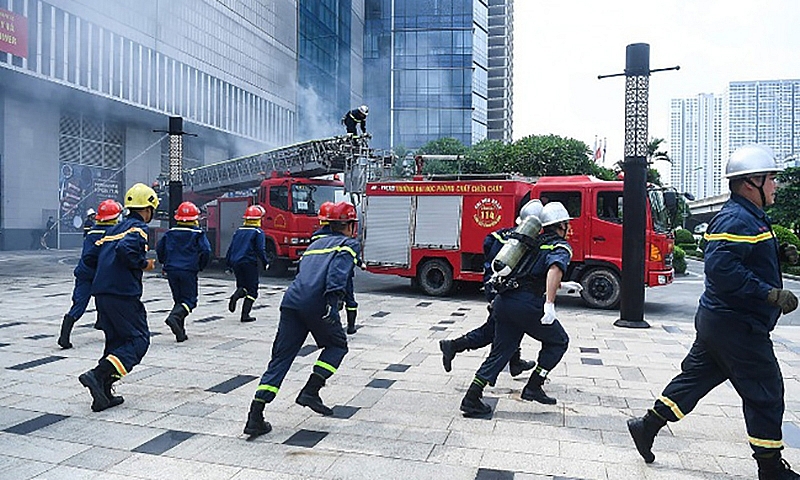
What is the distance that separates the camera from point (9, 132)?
2541 cm

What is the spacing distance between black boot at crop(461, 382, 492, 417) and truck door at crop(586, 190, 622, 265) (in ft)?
23.6

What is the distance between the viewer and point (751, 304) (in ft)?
11.3

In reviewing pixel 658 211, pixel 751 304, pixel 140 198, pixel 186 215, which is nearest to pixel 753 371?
pixel 751 304

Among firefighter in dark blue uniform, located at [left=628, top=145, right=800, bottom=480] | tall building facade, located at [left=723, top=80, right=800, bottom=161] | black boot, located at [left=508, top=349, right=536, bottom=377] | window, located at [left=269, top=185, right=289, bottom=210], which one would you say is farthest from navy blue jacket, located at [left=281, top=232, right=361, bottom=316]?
tall building facade, located at [left=723, top=80, right=800, bottom=161]

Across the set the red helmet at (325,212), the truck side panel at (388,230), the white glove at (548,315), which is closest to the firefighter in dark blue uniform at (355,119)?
the truck side panel at (388,230)

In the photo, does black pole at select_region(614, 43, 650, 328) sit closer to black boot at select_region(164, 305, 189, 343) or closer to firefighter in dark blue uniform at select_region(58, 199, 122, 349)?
black boot at select_region(164, 305, 189, 343)

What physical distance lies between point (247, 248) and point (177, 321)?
6.05ft

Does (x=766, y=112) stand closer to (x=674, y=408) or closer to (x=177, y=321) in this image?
(x=177, y=321)

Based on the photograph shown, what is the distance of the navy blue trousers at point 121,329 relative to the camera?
487cm

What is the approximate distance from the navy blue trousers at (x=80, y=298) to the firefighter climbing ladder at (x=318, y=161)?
9.18 meters

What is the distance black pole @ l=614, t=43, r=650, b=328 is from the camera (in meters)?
9.24

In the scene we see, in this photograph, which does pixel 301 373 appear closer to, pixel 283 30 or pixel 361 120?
pixel 361 120

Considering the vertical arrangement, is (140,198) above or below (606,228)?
above

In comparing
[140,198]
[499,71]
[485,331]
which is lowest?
[485,331]
